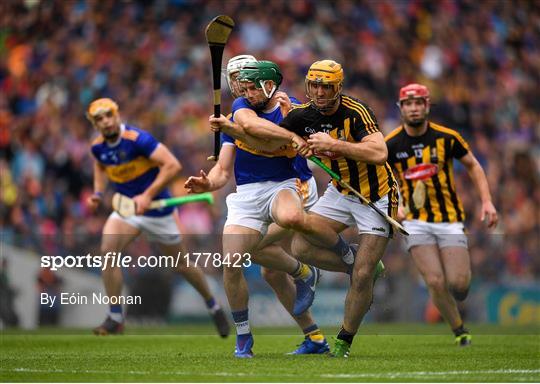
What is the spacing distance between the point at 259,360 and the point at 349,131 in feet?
6.02

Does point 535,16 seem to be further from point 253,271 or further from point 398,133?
point 398,133

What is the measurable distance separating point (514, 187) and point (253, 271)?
5160 mm

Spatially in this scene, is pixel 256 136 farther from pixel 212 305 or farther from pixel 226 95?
pixel 226 95

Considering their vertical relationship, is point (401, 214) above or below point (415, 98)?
below

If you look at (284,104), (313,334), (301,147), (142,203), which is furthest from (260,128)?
(142,203)

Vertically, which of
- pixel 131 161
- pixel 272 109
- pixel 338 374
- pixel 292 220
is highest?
pixel 272 109

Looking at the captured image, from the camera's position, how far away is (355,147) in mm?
8141

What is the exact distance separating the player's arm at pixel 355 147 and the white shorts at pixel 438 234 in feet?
8.74

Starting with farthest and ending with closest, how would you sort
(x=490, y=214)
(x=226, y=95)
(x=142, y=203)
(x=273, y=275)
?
(x=226, y=95) → (x=142, y=203) → (x=490, y=214) → (x=273, y=275)

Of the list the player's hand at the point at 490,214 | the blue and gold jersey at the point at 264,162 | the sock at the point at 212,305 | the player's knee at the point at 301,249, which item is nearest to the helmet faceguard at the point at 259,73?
the blue and gold jersey at the point at 264,162

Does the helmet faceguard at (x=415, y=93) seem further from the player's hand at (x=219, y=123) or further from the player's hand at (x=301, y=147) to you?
the player's hand at (x=219, y=123)

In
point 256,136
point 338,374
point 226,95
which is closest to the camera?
point 338,374

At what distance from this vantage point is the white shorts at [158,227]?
11812mm

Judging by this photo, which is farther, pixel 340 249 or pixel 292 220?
pixel 340 249
